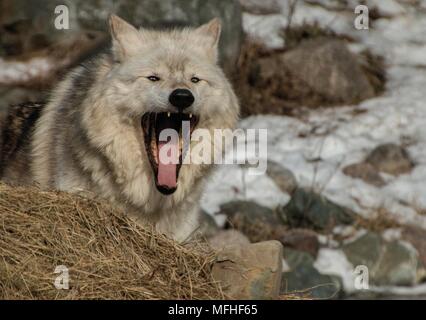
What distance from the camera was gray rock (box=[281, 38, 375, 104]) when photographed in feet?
41.1

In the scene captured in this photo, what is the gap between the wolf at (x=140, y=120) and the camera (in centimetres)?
577

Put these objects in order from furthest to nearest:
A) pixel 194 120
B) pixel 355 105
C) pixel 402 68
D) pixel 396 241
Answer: pixel 402 68 < pixel 355 105 < pixel 396 241 < pixel 194 120

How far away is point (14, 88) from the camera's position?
10789 millimetres

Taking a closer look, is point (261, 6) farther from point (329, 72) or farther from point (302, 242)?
point (302, 242)

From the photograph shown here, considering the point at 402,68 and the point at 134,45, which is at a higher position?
the point at 134,45

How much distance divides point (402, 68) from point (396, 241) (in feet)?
14.1

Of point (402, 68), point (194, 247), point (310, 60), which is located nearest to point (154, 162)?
point (194, 247)

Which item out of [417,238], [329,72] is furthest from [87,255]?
[329,72]

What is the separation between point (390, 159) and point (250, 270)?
6.95 metres

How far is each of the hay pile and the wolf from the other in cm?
71

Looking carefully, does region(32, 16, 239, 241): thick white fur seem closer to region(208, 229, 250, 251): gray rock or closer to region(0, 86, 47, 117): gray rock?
region(0, 86, 47, 117): gray rock

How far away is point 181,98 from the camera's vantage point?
18.1ft

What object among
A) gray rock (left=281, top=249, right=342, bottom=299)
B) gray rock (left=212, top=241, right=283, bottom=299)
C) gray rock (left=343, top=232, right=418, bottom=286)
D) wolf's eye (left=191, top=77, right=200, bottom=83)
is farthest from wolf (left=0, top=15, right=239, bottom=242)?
gray rock (left=343, top=232, right=418, bottom=286)
